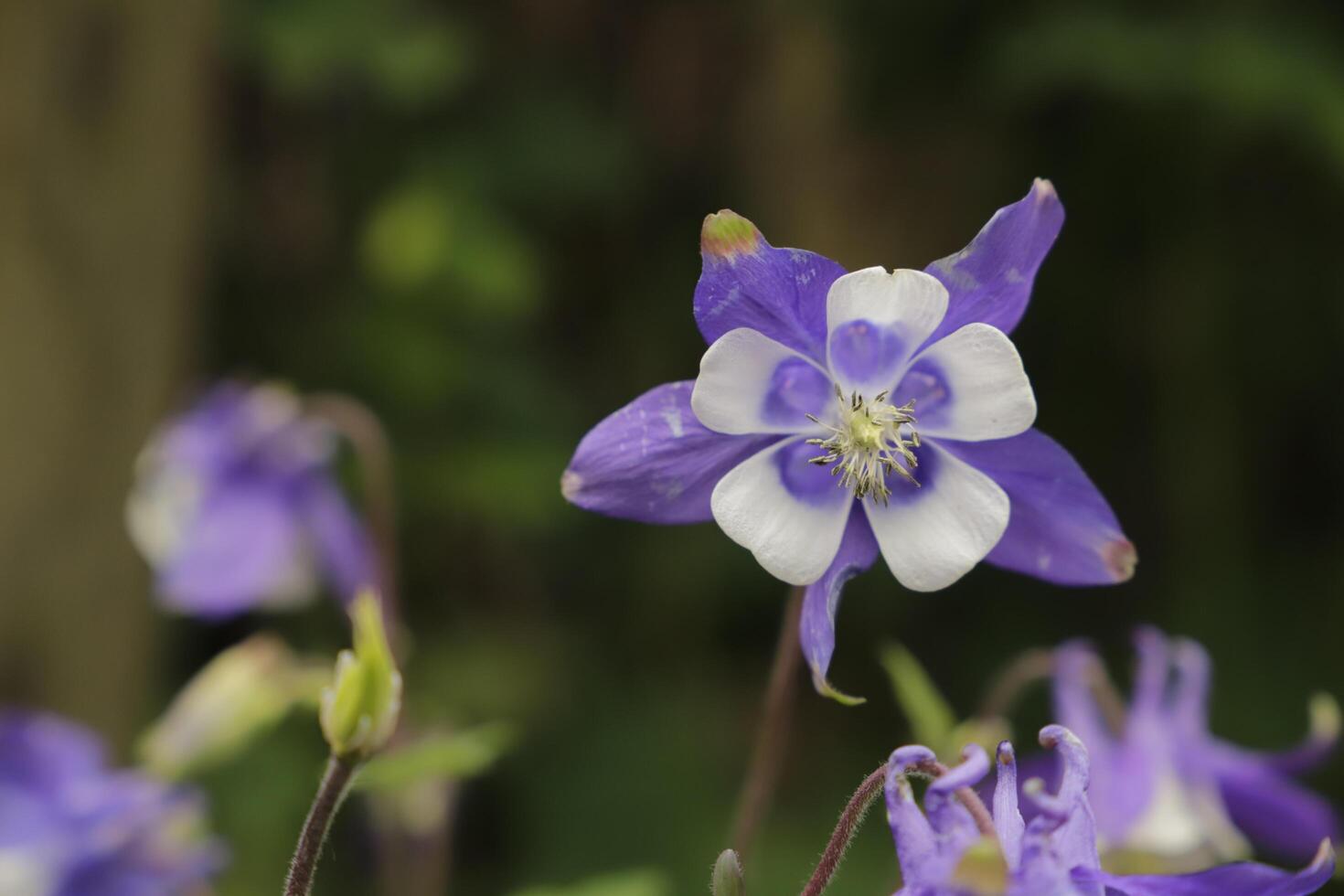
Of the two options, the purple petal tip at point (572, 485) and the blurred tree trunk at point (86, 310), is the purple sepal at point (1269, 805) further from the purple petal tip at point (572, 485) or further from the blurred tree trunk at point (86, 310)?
the blurred tree trunk at point (86, 310)

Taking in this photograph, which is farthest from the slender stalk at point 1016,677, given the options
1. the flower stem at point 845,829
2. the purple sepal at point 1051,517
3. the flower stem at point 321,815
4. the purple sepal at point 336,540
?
the purple sepal at point 336,540

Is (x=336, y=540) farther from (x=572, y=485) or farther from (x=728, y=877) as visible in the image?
(x=728, y=877)

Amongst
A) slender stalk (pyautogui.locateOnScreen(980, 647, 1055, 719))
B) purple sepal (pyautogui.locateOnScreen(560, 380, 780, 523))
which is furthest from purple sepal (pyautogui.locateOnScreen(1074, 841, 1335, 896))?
slender stalk (pyautogui.locateOnScreen(980, 647, 1055, 719))

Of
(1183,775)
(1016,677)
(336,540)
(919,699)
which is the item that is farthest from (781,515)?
(336,540)

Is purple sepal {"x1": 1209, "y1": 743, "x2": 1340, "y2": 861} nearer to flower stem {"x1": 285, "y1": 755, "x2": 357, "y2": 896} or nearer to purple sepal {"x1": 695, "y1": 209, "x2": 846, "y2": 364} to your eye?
purple sepal {"x1": 695, "y1": 209, "x2": 846, "y2": 364}

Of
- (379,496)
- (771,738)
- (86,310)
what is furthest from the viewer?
(86,310)
